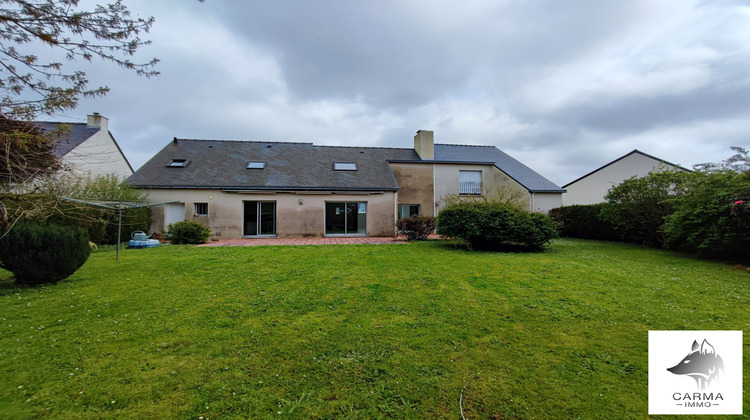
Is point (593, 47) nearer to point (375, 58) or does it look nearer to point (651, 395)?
point (375, 58)

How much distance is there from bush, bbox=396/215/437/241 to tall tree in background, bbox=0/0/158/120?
34.8ft

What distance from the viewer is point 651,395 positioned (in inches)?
87.5

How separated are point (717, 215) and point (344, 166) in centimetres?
1526

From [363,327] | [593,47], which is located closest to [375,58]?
[593,47]

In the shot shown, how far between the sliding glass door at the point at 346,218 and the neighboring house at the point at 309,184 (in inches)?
2.2

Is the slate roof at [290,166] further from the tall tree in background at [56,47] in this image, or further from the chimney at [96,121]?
the tall tree in background at [56,47]

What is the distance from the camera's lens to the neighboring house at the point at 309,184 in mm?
14062

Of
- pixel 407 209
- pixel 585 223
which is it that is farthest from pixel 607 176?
pixel 407 209

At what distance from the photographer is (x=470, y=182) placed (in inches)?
743

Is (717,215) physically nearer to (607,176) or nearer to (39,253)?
(607,176)

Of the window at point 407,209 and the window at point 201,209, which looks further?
the window at point 407,209

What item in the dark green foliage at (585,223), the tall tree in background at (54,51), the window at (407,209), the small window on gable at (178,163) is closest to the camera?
the tall tree in background at (54,51)

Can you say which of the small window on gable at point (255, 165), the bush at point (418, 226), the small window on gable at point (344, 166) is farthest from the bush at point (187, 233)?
the bush at point (418, 226)

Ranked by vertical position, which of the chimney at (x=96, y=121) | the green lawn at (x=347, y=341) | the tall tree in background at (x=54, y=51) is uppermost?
the chimney at (x=96, y=121)
